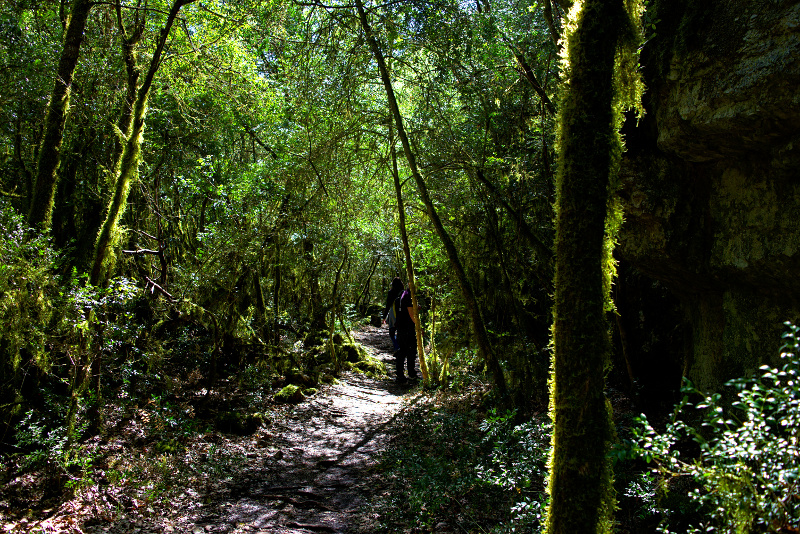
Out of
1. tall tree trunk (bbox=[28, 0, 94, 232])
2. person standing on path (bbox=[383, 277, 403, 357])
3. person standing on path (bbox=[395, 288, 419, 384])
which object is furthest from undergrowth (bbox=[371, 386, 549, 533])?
person standing on path (bbox=[383, 277, 403, 357])

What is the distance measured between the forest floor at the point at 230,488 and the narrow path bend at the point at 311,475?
0.04 ft

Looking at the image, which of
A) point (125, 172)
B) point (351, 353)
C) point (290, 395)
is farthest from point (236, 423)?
point (351, 353)

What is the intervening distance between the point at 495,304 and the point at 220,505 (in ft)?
18.9

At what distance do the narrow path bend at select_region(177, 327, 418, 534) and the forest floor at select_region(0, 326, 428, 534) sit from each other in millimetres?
13

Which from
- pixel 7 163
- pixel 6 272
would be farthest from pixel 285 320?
pixel 6 272

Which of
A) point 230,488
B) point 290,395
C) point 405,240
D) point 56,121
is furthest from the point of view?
point 405,240

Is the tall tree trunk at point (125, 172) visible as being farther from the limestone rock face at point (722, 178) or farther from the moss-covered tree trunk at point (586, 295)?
the limestone rock face at point (722, 178)

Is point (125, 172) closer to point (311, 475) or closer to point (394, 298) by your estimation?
point (311, 475)

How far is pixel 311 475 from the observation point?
20.2 ft

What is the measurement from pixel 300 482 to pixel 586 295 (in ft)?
16.0

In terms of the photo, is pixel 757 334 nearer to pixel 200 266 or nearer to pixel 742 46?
pixel 742 46

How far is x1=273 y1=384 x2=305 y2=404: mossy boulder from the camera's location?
29.3 ft

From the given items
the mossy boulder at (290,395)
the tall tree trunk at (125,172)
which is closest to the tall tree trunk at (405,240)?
the mossy boulder at (290,395)

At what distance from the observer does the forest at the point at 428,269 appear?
2586 mm
